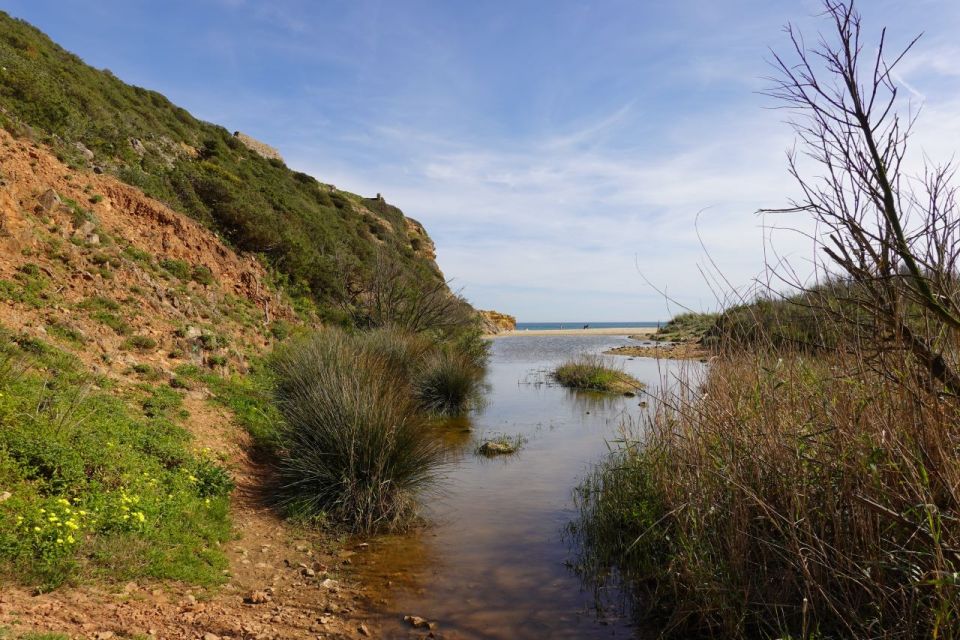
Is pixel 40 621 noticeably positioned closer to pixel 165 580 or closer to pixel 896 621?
pixel 165 580

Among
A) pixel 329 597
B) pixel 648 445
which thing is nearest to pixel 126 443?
pixel 329 597

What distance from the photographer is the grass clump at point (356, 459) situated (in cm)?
661

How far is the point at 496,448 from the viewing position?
421 inches

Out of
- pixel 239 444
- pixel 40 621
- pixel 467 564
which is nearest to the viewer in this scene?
pixel 40 621

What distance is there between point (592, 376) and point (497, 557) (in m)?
15.6

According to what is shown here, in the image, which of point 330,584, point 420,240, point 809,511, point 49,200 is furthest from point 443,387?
point 420,240

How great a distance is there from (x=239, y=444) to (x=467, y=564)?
4214 mm

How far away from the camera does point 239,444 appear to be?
27.1 ft

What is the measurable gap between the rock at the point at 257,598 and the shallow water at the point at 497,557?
2.99 ft

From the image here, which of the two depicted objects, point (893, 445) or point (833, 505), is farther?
point (833, 505)

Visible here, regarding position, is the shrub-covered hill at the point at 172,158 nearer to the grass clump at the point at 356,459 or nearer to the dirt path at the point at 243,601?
the grass clump at the point at 356,459

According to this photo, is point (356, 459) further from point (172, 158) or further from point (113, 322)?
point (172, 158)

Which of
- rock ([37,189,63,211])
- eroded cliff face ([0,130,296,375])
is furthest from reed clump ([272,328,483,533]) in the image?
rock ([37,189,63,211])

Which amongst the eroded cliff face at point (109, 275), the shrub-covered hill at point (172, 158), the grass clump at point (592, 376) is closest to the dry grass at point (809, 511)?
the eroded cliff face at point (109, 275)
